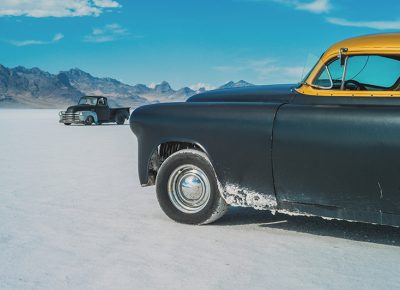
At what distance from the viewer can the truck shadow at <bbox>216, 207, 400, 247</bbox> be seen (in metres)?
4.49

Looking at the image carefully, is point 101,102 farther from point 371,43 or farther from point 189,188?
point 371,43

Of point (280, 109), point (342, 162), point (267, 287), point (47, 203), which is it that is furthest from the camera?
point (47, 203)

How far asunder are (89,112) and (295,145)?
23353 millimetres

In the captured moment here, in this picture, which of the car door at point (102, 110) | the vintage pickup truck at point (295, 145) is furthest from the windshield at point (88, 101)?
the vintage pickup truck at point (295, 145)

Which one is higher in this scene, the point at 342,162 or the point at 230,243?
the point at 342,162

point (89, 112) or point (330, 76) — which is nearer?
point (330, 76)

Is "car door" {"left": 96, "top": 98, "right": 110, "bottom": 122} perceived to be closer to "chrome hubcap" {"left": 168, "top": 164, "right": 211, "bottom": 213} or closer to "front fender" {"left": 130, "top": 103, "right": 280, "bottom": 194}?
"front fender" {"left": 130, "top": 103, "right": 280, "bottom": 194}

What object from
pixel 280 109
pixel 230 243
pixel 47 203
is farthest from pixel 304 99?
pixel 47 203

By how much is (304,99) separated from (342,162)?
754mm

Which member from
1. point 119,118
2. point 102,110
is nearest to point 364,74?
point 102,110

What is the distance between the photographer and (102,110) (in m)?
27.2

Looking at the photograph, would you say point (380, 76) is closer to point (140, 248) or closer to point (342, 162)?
point (342, 162)

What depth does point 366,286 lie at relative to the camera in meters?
3.33

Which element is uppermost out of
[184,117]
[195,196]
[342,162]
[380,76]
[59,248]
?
[380,76]
